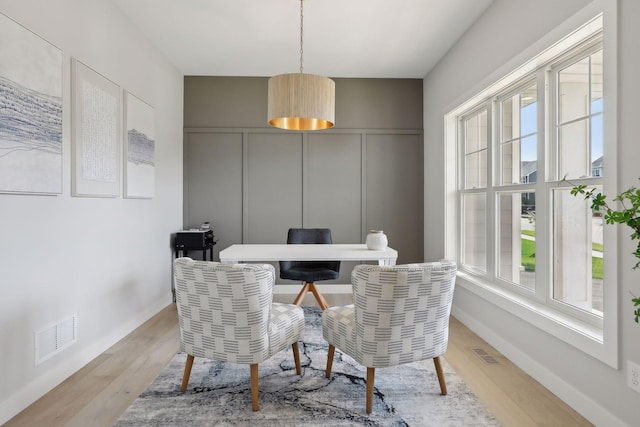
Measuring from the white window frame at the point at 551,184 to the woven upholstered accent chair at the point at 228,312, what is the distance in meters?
1.62

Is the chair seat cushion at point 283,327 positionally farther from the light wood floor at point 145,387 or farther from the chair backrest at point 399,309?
the light wood floor at point 145,387

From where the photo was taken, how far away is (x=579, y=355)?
1.99 metres

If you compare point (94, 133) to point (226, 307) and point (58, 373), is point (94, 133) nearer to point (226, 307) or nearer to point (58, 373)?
point (58, 373)

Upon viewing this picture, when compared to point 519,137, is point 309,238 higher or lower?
lower

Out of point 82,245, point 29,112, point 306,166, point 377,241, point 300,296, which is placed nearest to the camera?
point 29,112

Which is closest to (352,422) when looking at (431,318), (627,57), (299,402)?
(299,402)

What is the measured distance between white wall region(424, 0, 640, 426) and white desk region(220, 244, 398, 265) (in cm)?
98

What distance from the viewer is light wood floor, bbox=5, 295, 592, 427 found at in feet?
6.27

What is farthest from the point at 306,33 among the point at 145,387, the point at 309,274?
the point at 145,387

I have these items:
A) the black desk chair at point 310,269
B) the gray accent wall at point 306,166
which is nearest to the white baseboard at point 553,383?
the black desk chair at point 310,269

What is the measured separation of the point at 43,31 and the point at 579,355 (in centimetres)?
350

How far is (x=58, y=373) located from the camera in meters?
2.28

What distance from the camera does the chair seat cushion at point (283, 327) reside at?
2.04 meters

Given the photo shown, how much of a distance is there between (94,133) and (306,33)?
1.99 m
